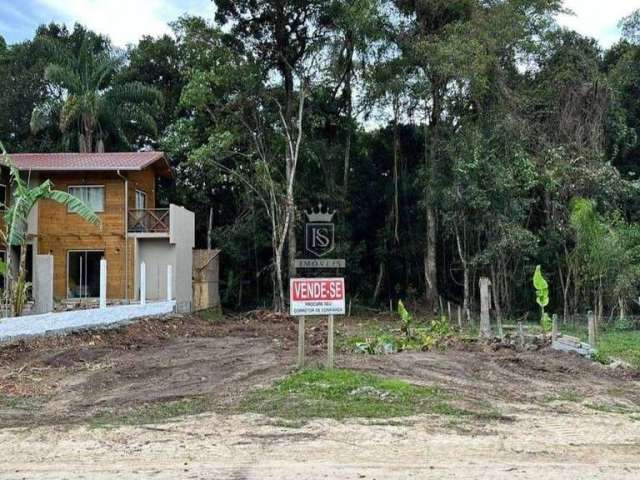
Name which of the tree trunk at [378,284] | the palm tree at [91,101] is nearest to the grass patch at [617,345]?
the tree trunk at [378,284]

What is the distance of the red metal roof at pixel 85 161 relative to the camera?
78.4 feet

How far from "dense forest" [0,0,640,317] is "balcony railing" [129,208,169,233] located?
3.32 meters

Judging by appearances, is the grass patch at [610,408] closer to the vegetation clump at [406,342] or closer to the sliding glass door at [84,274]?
the vegetation clump at [406,342]

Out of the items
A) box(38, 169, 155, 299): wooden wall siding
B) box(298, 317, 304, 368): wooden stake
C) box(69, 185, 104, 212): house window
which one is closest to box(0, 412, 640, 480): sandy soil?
box(298, 317, 304, 368): wooden stake

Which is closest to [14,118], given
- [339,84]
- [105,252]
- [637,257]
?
[105,252]

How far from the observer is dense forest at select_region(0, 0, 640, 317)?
25.1 m

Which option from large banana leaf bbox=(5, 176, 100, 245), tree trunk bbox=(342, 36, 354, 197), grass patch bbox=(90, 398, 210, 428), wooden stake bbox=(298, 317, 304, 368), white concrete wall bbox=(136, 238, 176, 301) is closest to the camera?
grass patch bbox=(90, 398, 210, 428)

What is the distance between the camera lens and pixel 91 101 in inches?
1112

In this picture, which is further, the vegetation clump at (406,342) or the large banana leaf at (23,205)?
the large banana leaf at (23,205)

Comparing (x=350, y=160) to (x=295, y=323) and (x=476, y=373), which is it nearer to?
(x=295, y=323)

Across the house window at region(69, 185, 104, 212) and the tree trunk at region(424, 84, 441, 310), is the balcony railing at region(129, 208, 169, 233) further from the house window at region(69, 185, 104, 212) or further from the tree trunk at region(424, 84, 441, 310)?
the tree trunk at region(424, 84, 441, 310)

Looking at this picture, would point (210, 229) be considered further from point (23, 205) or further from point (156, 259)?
point (23, 205)

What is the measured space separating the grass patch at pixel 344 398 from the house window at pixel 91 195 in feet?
Answer: 56.8

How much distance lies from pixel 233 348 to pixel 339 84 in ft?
56.3
